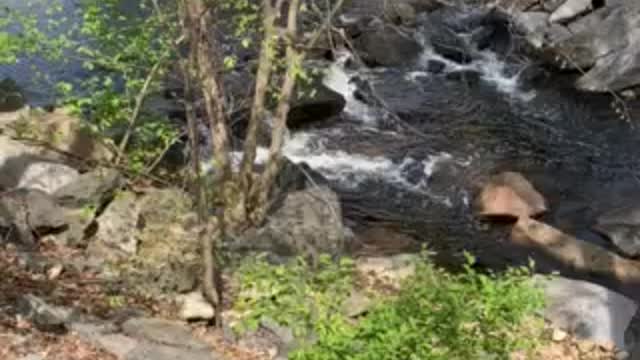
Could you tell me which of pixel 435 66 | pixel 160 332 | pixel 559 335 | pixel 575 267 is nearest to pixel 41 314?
pixel 160 332

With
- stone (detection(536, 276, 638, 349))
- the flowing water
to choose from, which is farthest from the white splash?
stone (detection(536, 276, 638, 349))

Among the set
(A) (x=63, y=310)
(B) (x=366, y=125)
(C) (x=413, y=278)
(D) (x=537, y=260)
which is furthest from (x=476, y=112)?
(C) (x=413, y=278)

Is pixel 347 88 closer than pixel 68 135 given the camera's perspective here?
No

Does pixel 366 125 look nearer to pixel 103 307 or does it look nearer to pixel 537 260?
pixel 537 260

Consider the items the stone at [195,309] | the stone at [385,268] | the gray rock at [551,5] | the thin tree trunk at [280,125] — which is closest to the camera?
the stone at [195,309]

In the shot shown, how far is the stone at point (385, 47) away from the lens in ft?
81.9

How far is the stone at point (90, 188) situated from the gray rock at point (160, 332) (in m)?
3.36

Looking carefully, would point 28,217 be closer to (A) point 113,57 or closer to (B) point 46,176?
(B) point 46,176

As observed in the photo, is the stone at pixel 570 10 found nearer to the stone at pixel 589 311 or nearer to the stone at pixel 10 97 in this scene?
the stone at pixel 589 311

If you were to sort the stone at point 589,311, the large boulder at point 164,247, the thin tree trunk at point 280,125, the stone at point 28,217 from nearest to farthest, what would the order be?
the large boulder at point 164,247 < the thin tree trunk at point 280,125 < the stone at point 28,217 < the stone at point 589,311

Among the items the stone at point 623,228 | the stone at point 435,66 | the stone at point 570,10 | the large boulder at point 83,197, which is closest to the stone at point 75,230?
the large boulder at point 83,197

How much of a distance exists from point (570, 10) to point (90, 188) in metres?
17.8

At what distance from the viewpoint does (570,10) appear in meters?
26.8

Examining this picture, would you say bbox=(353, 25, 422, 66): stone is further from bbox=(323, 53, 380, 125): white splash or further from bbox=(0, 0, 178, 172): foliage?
bbox=(0, 0, 178, 172): foliage
